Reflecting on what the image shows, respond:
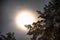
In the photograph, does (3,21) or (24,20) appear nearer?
(24,20)

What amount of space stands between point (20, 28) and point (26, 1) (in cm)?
38

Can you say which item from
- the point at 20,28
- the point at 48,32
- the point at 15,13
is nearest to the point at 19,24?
the point at 20,28

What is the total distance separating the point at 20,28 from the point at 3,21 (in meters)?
0.30

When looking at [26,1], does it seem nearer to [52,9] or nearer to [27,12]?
[27,12]

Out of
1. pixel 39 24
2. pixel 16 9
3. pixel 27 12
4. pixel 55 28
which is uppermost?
pixel 16 9

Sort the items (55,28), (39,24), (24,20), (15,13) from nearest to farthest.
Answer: (55,28)
(39,24)
(24,20)
(15,13)

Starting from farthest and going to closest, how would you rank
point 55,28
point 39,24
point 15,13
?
point 15,13, point 39,24, point 55,28

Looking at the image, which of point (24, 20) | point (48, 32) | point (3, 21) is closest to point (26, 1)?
point (24, 20)

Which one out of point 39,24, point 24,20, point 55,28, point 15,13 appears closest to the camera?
point 55,28

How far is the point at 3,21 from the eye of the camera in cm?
196

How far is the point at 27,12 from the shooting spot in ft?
6.02

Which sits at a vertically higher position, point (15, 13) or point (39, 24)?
point (15, 13)

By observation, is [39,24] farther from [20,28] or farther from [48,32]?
[20,28]

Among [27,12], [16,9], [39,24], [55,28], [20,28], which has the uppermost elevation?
[16,9]
